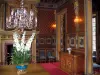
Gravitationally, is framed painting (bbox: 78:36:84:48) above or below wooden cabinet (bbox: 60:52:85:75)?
above

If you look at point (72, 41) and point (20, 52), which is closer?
point (20, 52)

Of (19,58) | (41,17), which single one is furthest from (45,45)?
(19,58)

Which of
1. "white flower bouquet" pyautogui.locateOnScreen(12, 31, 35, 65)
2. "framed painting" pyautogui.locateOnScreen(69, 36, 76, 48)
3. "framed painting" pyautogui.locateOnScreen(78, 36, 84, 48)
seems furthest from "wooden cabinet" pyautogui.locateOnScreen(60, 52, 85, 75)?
"white flower bouquet" pyautogui.locateOnScreen(12, 31, 35, 65)

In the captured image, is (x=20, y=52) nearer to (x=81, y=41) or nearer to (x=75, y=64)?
(x=75, y=64)

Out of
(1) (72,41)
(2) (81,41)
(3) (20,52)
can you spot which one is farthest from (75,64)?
(3) (20,52)

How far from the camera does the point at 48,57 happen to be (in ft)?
30.7

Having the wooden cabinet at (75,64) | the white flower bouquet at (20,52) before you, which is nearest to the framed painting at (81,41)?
the wooden cabinet at (75,64)

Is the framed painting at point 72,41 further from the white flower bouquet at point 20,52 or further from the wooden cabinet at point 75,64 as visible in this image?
the white flower bouquet at point 20,52

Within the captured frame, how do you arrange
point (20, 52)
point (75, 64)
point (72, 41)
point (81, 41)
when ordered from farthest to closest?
point (72, 41), point (81, 41), point (75, 64), point (20, 52)

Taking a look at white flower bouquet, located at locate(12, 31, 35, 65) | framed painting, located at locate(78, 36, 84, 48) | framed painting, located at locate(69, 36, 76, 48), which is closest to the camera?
white flower bouquet, located at locate(12, 31, 35, 65)

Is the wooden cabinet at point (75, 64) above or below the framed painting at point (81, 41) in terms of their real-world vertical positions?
below

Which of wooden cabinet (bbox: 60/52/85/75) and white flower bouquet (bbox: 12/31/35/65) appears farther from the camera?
wooden cabinet (bbox: 60/52/85/75)

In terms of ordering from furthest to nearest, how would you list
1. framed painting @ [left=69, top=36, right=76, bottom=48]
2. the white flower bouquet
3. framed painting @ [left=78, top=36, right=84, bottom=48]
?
framed painting @ [left=69, top=36, right=76, bottom=48] < framed painting @ [left=78, top=36, right=84, bottom=48] < the white flower bouquet

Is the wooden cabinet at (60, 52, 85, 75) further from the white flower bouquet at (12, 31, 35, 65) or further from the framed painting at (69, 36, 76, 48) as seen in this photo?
the white flower bouquet at (12, 31, 35, 65)
